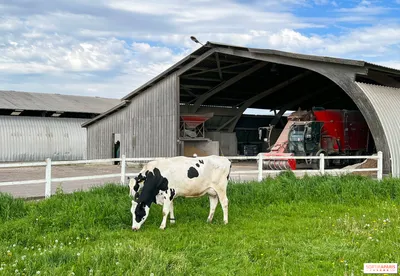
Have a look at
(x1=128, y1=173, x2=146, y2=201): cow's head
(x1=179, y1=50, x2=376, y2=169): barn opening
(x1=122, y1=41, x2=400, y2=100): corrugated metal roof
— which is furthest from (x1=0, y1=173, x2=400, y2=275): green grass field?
(x1=179, y1=50, x2=376, y2=169): barn opening

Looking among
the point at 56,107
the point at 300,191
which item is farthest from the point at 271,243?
the point at 56,107

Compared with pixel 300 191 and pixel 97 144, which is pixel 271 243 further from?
pixel 97 144

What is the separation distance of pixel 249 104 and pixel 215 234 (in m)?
23.9

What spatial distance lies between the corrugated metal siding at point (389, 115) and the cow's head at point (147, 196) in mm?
10125

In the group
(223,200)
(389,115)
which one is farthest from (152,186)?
(389,115)

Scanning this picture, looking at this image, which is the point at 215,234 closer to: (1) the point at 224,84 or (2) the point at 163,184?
(2) the point at 163,184

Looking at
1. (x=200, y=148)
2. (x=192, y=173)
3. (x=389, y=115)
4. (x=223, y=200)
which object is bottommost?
(x=223, y=200)

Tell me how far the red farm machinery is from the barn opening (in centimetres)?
5

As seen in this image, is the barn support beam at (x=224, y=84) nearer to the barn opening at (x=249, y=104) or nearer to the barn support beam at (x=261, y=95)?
the barn opening at (x=249, y=104)

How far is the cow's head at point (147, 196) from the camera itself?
9008 millimetres

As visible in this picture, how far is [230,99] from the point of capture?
31516 mm

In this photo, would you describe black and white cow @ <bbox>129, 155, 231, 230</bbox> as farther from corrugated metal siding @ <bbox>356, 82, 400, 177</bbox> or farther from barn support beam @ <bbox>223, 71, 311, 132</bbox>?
barn support beam @ <bbox>223, 71, 311, 132</bbox>

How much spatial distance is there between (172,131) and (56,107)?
14.9 meters

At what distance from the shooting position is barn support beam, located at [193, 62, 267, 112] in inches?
988
